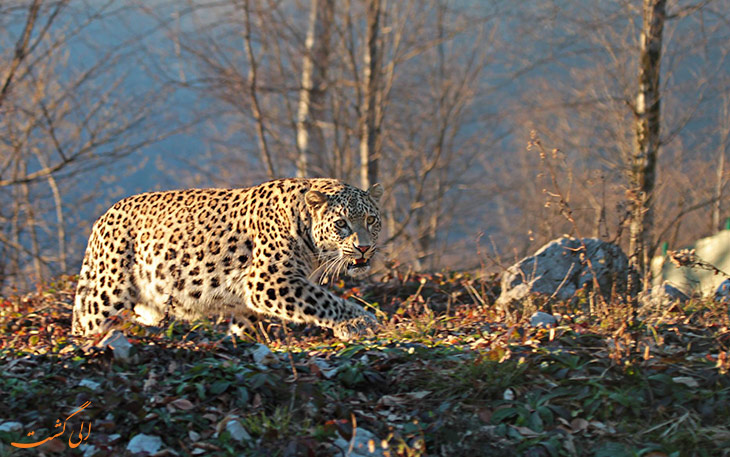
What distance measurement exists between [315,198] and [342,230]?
0.38 m

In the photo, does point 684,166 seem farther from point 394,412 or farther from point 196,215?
point 394,412

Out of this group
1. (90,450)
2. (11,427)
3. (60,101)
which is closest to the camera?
(90,450)

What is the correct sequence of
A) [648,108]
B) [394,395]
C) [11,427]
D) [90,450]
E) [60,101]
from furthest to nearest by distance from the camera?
[60,101] < [648,108] < [394,395] < [11,427] < [90,450]

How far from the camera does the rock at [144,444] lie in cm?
422

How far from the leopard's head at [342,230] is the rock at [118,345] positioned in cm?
223

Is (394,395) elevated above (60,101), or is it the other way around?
(60,101)

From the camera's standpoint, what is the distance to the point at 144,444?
14.0 feet

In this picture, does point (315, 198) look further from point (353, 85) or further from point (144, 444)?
point (353, 85)

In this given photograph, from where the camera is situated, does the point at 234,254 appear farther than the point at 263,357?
Yes

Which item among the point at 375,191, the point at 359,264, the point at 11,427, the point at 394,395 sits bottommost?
the point at 394,395

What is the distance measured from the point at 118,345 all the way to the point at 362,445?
1941 mm

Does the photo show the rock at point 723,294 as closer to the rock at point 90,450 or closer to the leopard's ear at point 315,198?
the leopard's ear at point 315,198

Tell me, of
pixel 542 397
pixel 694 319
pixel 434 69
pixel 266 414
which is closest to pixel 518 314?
pixel 694 319

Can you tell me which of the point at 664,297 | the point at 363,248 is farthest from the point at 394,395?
the point at 664,297
